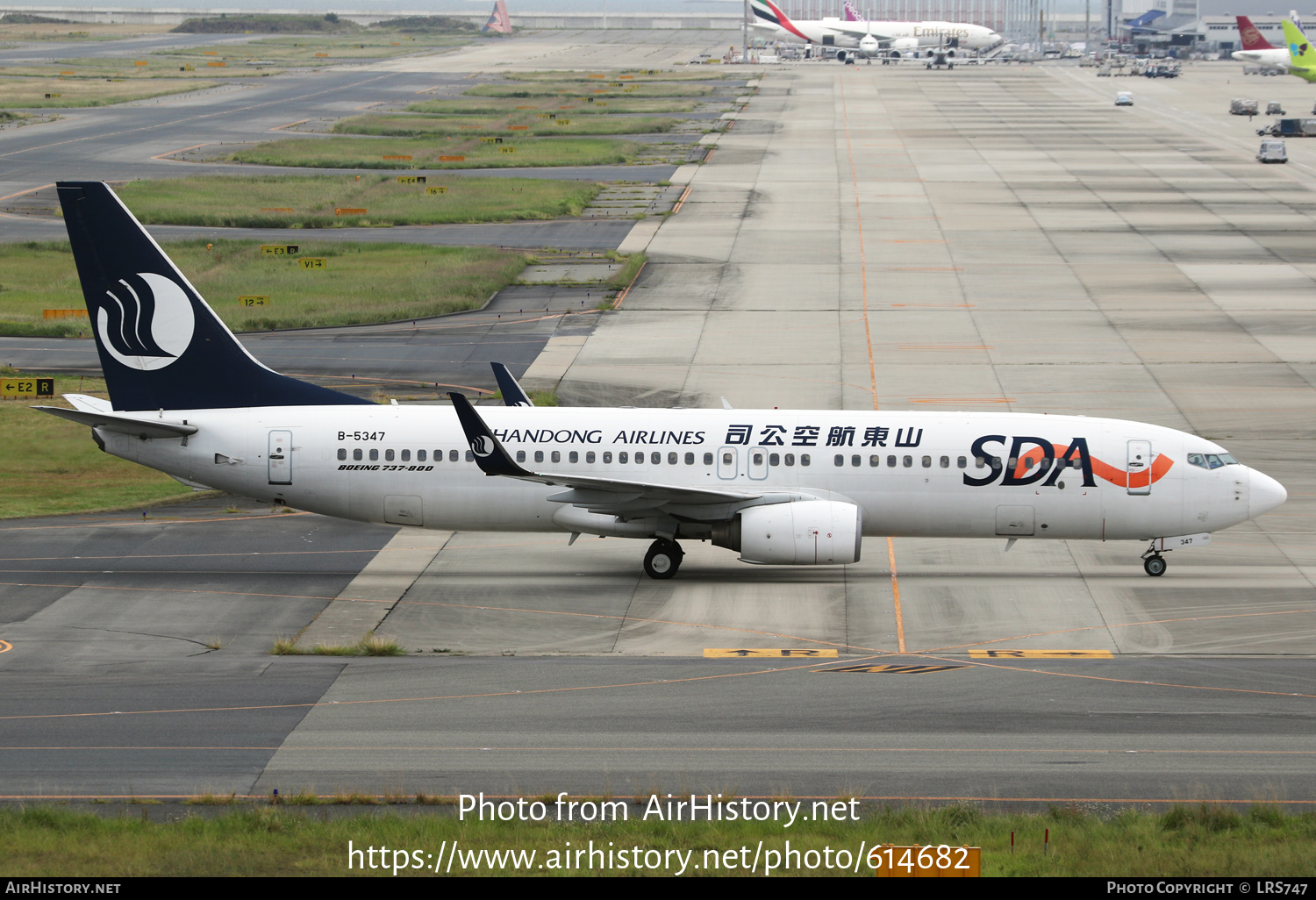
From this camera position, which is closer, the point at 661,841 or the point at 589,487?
the point at 661,841

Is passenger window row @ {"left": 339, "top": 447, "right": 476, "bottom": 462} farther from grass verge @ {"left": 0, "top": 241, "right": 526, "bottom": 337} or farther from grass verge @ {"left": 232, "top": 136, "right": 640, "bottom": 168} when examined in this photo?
grass verge @ {"left": 232, "top": 136, "right": 640, "bottom": 168}

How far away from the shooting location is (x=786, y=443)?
122ft

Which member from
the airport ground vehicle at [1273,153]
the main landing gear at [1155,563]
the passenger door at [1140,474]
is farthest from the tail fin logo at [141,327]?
the airport ground vehicle at [1273,153]

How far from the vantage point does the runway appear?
26.0m

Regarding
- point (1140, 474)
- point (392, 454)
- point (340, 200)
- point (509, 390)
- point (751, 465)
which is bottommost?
point (340, 200)

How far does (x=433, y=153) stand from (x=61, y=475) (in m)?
88.2

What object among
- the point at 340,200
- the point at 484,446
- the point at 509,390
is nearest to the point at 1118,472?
the point at 484,446

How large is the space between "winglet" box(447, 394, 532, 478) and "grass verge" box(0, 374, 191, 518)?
14979mm

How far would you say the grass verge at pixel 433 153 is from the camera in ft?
402

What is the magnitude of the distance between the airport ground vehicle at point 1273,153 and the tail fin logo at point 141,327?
107 metres

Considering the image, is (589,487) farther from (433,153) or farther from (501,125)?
(501,125)

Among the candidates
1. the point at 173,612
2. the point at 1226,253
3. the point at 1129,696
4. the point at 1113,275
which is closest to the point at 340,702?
the point at 173,612

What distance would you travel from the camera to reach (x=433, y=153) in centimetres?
13062

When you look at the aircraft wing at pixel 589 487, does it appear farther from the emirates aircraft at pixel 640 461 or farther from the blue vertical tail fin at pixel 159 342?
the blue vertical tail fin at pixel 159 342
